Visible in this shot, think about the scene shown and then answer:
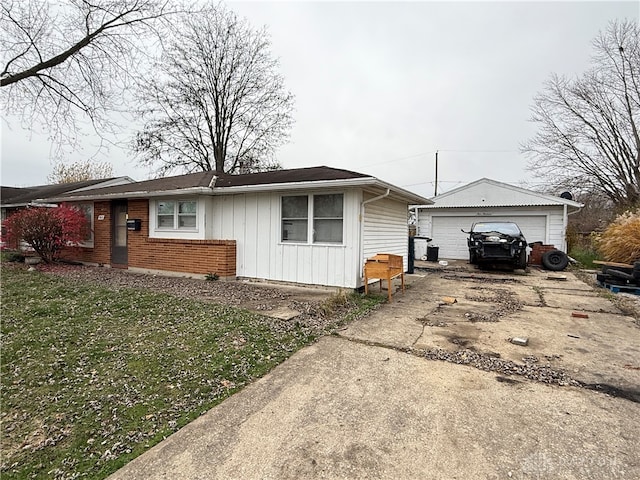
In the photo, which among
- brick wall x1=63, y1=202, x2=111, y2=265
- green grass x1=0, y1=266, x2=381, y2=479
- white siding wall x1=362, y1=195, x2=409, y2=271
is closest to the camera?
green grass x1=0, y1=266, x2=381, y2=479

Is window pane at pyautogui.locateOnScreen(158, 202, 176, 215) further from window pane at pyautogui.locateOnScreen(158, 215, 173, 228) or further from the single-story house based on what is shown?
the single-story house

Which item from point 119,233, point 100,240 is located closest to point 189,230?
point 119,233

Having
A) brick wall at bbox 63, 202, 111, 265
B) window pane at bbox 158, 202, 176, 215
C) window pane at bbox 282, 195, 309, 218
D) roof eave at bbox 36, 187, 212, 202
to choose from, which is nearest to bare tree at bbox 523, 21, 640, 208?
window pane at bbox 282, 195, 309, 218

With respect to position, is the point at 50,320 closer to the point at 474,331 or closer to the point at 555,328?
the point at 474,331

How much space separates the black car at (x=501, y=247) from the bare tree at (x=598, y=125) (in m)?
10.4

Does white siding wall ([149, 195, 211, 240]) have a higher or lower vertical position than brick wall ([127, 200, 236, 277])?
higher

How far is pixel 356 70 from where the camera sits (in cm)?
1283

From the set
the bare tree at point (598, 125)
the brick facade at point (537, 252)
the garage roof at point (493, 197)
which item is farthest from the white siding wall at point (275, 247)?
the bare tree at point (598, 125)

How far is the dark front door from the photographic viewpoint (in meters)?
10.2

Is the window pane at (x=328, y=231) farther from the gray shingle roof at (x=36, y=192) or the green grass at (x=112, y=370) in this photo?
the gray shingle roof at (x=36, y=192)

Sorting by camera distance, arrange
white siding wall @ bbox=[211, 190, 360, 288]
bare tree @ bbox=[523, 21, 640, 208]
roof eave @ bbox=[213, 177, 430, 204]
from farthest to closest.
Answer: bare tree @ bbox=[523, 21, 640, 208]
white siding wall @ bbox=[211, 190, 360, 288]
roof eave @ bbox=[213, 177, 430, 204]

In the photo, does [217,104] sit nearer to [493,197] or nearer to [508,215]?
[493,197]

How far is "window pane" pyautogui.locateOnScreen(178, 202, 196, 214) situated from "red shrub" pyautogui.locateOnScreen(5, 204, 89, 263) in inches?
155

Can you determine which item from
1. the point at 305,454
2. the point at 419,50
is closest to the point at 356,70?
the point at 419,50
